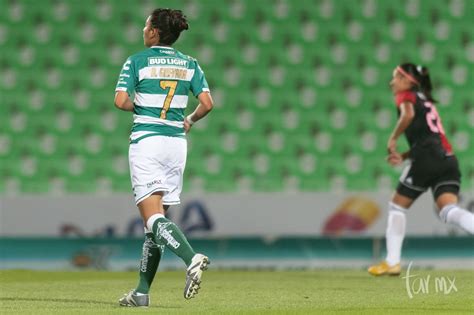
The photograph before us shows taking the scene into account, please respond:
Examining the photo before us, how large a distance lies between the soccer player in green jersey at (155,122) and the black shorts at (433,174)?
3012 millimetres

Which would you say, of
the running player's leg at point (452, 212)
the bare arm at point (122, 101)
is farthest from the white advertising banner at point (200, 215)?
the bare arm at point (122, 101)

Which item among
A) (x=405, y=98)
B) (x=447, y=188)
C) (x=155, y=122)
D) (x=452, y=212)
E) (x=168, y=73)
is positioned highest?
(x=168, y=73)

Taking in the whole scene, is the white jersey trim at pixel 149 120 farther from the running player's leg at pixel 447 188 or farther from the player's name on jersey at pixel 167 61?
the running player's leg at pixel 447 188

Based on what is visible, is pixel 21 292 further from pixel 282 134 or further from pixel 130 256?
pixel 282 134

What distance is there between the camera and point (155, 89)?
19.9 feet

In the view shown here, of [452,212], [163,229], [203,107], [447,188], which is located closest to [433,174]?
[447,188]

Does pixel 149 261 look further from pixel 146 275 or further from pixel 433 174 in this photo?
pixel 433 174

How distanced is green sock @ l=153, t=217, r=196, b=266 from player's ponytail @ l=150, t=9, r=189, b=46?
41.0 inches

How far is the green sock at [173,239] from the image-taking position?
5.70 m

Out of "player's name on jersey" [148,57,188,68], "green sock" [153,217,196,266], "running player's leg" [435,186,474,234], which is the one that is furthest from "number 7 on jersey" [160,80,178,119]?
"running player's leg" [435,186,474,234]

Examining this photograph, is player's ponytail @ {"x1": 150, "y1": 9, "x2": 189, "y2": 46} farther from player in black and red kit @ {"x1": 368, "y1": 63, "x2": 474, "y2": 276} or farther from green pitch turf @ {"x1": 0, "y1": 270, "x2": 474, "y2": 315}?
player in black and red kit @ {"x1": 368, "y1": 63, "x2": 474, "y2": 276}

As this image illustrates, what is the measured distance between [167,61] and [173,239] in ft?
3.35

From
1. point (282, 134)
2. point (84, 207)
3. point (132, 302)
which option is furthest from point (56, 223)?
point (132, 302)

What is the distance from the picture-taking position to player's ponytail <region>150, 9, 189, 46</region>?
6047mm
